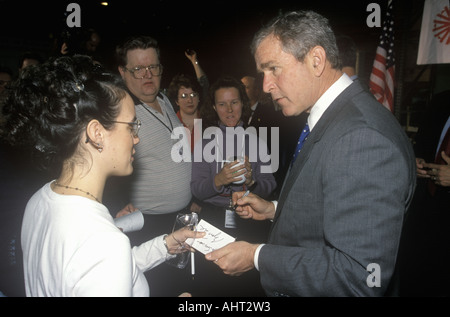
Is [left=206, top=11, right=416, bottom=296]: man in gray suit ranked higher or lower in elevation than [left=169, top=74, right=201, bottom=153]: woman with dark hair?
lower

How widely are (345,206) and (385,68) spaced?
15.4ft

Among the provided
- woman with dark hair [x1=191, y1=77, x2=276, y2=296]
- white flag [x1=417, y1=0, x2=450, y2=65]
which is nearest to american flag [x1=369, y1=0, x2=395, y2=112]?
white flag [x1=417, y1=0, x2=450, y2=65]

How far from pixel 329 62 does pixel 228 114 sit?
5.63 ft

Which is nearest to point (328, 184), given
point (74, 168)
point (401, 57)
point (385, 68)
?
point (74, 168)


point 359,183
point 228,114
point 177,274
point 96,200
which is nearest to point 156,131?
point 228,114

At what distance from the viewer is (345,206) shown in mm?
1202

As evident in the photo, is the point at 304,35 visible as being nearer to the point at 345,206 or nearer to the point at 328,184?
the point at 328,184

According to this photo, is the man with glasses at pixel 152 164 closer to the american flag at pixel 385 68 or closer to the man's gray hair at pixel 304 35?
the man's gray hair at pixel 304 35

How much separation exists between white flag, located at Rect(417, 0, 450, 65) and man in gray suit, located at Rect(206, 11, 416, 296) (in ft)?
10.7

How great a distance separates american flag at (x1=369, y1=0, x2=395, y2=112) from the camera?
4801 millimetres

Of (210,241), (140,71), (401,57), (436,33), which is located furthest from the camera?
(401,57)

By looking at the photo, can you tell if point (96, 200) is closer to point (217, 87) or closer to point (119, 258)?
point (119, 258)

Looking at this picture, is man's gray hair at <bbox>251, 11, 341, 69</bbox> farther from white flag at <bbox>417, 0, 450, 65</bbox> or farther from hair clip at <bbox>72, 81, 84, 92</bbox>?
white flag at <bbox>417, 0, 450, 65</bbox>
